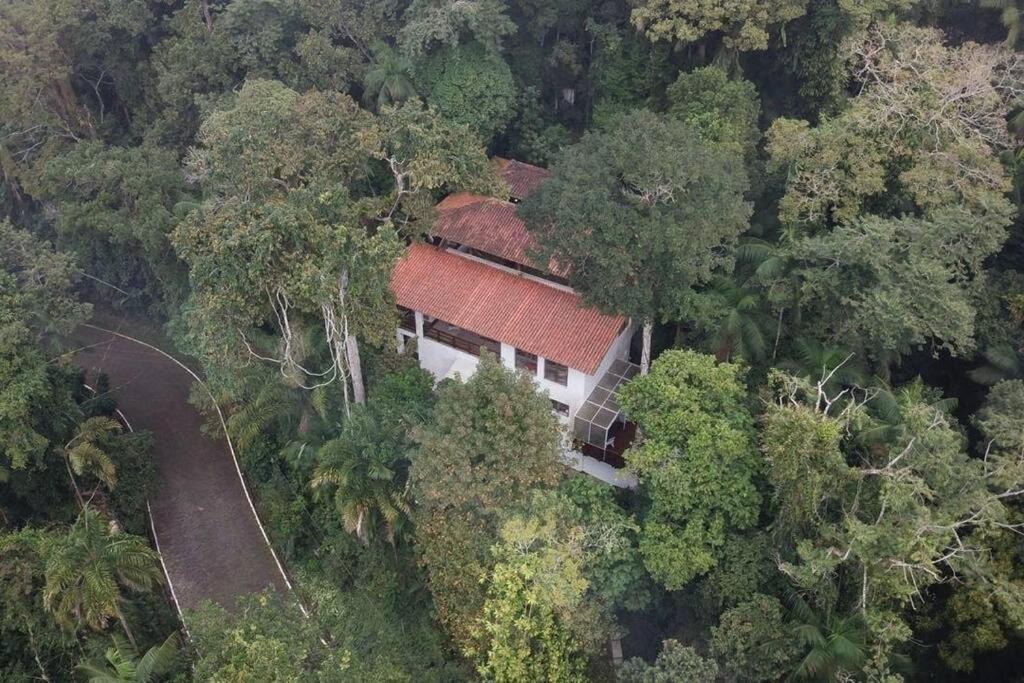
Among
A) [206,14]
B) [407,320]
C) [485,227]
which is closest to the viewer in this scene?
[485,227]

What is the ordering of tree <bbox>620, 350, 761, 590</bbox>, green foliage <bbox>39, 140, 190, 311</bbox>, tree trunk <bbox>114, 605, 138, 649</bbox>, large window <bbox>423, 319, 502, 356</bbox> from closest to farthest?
tree <bbox>620, 350, 761, 590</bbox>, tree trunk <bbox>114, 605, 138, 649</bbox>, large window <bbox>423, 319, 502, 356</bbox>, green foliage <bbox>39, 140, 190, 311</bbox>

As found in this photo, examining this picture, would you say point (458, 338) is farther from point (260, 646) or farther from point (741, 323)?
point (260, 646)

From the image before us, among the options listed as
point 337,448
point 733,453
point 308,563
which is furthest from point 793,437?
point 308,563

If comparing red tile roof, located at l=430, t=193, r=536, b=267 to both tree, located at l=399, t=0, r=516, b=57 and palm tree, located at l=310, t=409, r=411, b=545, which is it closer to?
tree, located at l=399, t=0, r=516, b=57

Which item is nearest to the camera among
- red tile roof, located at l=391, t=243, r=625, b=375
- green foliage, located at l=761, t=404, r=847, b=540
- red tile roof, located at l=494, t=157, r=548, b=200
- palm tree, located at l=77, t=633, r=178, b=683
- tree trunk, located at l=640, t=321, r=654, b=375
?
palm tree, located at l=77, t=633, r=178, b=683

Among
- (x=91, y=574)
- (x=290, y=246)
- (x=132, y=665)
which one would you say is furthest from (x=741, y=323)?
(x=91, y=574)

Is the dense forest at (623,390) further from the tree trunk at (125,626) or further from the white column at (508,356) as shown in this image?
the white column at (508,356)

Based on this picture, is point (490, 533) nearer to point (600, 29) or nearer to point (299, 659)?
point (299, 659)

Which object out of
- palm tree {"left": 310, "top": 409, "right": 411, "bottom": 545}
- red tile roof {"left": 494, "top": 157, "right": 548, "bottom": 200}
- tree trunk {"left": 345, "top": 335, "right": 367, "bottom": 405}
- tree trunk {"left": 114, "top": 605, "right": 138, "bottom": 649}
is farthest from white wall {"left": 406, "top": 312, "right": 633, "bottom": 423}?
tree trunk {"left": 114, "top": 605, "right": 138, "bottom": 649}
